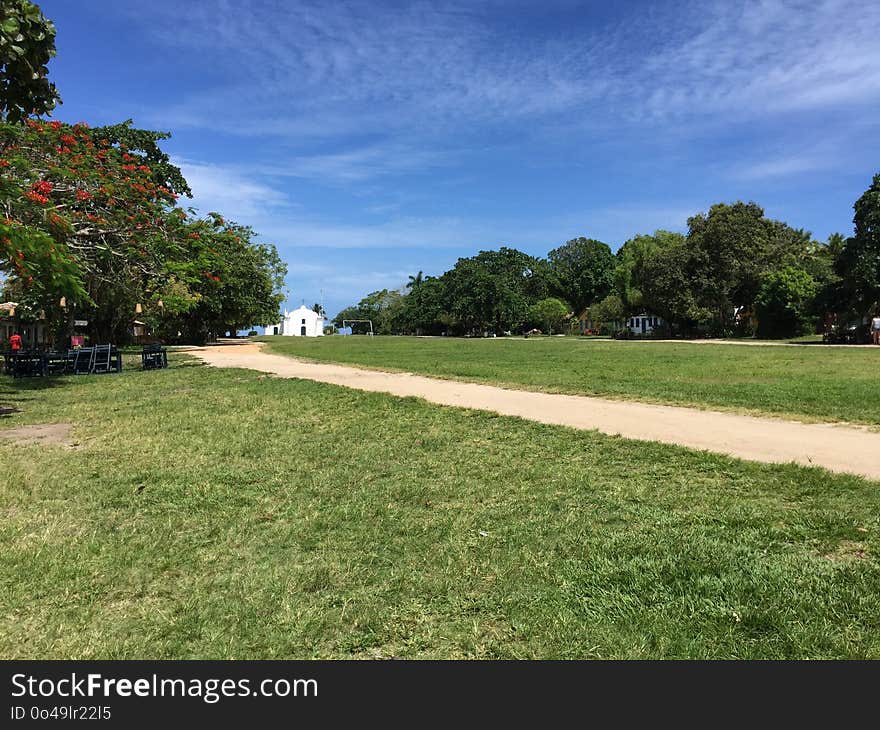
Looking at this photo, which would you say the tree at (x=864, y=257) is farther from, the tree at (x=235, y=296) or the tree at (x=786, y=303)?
the tree at (x=235, y=296)

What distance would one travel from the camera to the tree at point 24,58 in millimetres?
4176

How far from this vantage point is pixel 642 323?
64.1 m

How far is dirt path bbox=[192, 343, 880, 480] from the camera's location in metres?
5.73

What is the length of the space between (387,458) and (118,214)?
42.0 ft

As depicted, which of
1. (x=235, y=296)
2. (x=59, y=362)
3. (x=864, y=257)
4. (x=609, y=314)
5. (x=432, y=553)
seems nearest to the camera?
(x=432, y=553)

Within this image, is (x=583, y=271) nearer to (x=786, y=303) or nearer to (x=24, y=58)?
(x=786, y=303)

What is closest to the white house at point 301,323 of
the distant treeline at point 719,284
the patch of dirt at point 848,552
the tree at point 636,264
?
the distant treeline at point 719,284

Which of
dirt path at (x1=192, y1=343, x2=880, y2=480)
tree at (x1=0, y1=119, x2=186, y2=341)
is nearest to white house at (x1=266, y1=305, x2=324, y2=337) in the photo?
Answer: tree at (x1=0, y1=119, x2=186, y2=341)

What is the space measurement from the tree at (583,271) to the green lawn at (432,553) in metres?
87.5

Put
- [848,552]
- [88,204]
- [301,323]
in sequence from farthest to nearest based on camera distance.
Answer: [301,323], [88,204], [848,552]

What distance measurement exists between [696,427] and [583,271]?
287 ft

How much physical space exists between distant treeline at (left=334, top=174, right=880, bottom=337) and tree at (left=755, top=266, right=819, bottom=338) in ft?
0.23

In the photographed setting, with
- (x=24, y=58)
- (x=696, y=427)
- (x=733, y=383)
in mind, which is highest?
(x=24, y=58)

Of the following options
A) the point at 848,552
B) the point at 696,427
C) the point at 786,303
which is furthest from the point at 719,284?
the point at 848,552
